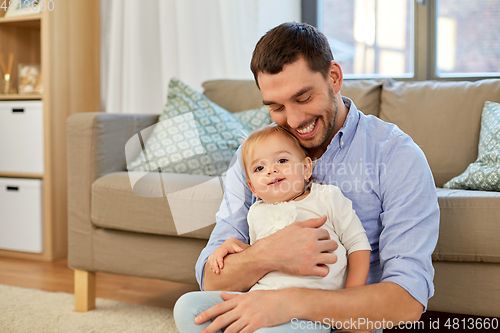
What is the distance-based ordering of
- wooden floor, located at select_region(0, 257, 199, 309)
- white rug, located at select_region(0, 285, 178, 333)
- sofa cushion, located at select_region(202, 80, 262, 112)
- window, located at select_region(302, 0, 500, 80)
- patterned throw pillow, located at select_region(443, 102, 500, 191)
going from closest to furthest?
patterned throw pillow, located at select_region(443, 102, 500, 191)
white rug, located at select_region(0, 285, 178, 333)
wooden floor, located at select_region(0, 257, 199, 309)
sofa cushion, located at select_region(202, 80, 262, 112)
window, located at select_region(302, 0, 500, 80)

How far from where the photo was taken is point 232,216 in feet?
3.99

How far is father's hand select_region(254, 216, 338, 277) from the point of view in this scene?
0.97 m

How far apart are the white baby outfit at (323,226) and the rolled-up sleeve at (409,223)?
6 cm

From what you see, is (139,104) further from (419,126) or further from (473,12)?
(473,12)

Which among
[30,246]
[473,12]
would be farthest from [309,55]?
[30,246]

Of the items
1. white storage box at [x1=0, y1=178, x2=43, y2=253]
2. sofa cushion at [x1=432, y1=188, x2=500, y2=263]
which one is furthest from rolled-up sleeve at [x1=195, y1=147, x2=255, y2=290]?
white storage box at [x1=0, y1=178, x2=43, y2=253]

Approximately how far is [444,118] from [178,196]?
43.8 inches

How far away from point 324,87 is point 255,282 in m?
0.49

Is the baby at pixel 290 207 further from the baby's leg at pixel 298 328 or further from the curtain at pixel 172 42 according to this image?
the curtain at pixel 172 42

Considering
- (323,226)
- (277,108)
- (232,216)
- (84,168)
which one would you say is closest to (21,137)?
(84,168)

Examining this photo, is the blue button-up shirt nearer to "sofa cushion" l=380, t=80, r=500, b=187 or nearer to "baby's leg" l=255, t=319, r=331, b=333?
"baby's leg" l=255, t=319, r=331, b=333

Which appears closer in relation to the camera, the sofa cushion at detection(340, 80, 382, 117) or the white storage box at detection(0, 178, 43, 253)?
the sofa cushion at detection(340, 80, 382, 117)

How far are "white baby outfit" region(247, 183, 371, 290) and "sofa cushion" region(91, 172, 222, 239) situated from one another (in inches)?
19.4

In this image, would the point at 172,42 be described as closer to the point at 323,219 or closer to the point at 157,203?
the point at 157,203
